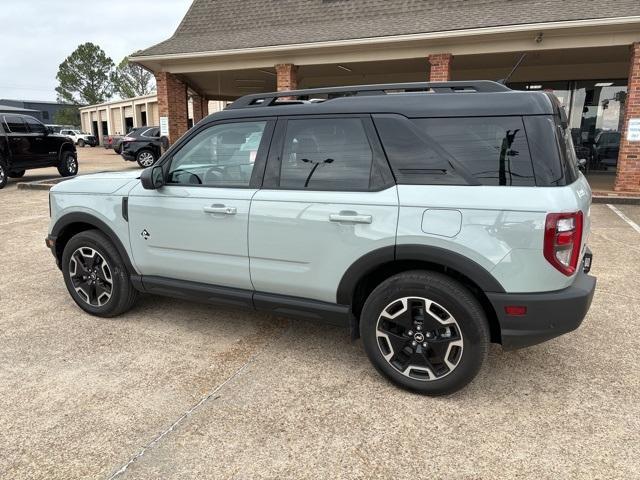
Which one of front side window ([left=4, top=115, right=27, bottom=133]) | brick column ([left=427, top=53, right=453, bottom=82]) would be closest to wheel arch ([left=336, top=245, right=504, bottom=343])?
brick column ([left=427, top=53, right=453, bottom=82])

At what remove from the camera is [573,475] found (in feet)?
7.39

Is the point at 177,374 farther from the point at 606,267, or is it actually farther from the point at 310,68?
the point at 310,68

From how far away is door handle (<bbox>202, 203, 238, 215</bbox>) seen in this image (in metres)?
3.32

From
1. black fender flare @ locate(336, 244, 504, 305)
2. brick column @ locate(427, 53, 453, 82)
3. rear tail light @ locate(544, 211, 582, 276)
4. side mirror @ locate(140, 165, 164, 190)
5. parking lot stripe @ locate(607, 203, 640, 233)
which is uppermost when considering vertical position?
brick column @ locate(427, 53, 453, 82)

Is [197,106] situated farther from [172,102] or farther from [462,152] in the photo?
[462,152]

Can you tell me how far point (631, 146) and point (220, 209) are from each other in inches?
393

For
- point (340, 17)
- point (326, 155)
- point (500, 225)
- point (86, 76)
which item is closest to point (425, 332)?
point (500, 225)

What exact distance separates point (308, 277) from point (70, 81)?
250 ft

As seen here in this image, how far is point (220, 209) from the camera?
337cm

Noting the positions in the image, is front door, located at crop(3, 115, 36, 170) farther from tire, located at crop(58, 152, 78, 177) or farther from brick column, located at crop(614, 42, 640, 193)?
brick column, located at crop(614, 42, 640, 193)

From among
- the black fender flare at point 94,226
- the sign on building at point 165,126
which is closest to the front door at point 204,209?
the black fender flare at point 94,226

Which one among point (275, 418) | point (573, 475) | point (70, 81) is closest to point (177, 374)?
point (275, 418)

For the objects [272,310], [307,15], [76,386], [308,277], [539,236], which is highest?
[307,15]

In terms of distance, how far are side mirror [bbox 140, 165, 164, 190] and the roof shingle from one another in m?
8.89
